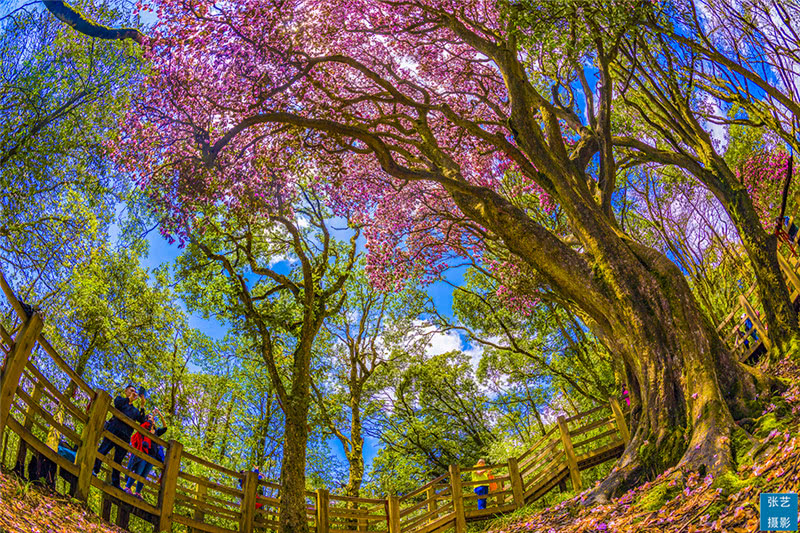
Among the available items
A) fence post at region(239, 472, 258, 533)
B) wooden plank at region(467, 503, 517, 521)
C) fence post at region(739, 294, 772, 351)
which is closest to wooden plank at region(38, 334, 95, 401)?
fence post at region(239, 472, 258, 533)

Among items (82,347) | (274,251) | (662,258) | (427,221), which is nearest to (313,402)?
(274,251)

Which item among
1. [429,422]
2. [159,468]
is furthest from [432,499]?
[429,422]

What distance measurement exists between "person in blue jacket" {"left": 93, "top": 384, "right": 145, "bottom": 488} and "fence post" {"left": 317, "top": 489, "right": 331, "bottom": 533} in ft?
13.8

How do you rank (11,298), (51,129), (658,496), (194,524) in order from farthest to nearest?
(51,129) → (194,524) → (658,496) → (11,298)

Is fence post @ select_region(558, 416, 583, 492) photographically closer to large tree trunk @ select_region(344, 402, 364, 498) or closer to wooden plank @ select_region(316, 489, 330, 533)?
wooden plank @ select_region(316, 489, 330, 533)

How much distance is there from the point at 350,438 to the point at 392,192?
10.0 metres

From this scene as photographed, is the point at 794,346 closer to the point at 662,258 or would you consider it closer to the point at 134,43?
the point at 662,258

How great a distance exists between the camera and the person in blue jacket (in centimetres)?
783

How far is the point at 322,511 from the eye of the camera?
437 inches

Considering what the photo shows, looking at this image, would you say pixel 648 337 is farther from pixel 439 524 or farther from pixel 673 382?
pixel 439 524

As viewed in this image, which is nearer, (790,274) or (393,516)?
(790,274)

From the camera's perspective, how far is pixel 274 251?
16734 millimetres

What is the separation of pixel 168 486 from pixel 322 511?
406 cm

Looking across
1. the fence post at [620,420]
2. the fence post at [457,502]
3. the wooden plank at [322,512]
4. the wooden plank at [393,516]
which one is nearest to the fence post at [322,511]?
the wooden plank at [322,512]
